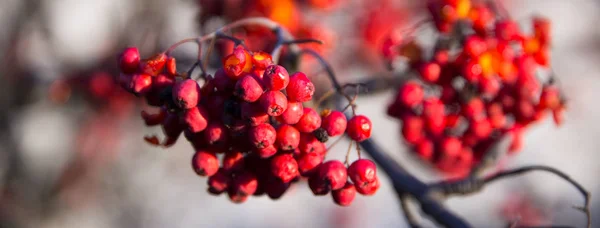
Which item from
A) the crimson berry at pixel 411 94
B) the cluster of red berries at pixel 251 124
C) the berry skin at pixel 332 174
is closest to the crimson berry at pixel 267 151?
the cluster of red berries at pixel 251 124

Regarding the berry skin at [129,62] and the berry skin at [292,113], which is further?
the berry skin at [129,62]

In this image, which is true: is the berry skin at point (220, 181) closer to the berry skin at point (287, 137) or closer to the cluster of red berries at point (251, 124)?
the cluster of red berries at point (251, 124)

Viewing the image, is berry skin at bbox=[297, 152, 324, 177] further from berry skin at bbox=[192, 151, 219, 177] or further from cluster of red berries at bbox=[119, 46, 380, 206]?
berry skin at bbox=[192, 151, 219, 177]

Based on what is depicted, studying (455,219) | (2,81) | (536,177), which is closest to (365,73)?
(2,81)

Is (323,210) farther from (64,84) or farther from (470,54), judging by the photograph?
(470,54)

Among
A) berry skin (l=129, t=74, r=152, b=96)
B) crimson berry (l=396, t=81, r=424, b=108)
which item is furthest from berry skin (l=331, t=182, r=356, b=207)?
crimson berry (l=396, t=81, r=424, b=108)

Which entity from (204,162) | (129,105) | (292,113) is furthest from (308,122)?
(129,105)

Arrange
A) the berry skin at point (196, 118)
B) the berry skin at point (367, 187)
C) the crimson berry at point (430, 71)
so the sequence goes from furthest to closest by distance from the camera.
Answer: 1. the crimson berry at point (430, 71)
2. the berry skin at point (367, 187)
3. the berry skin at point (196, 118)
